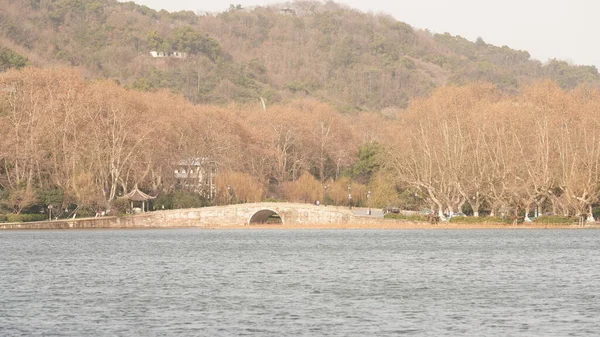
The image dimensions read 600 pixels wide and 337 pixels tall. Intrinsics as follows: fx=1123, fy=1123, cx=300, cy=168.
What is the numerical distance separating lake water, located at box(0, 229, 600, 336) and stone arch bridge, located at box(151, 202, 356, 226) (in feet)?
62.0

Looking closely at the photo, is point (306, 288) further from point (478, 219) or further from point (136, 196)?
point (136, 196)

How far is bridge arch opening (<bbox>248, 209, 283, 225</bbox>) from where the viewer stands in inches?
4362

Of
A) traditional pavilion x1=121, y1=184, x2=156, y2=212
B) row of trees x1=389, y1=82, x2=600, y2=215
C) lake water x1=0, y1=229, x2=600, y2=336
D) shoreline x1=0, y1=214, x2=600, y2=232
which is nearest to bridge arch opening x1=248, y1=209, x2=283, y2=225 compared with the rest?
shoreline x1=0, y1=214, x2=600, y2=232

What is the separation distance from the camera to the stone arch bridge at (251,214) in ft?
340

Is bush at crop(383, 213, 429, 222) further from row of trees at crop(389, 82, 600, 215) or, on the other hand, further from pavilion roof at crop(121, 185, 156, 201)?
pavilion roof at crop(121, 185, 156, 201)

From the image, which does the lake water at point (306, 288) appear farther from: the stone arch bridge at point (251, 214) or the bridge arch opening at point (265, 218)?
the bridge arch opening at point (265, 218)

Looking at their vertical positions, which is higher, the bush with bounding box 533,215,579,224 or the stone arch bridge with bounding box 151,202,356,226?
the stone arch bridge with bounding box 151,202,356,226

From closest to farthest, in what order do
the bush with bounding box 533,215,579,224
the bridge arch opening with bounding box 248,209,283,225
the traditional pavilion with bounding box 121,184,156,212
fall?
1. the bush with bounding box 533,215,579,224
2. the traditional pavilion with bounding box 121,184,156,212
3. the bridge arch opening with bounding box 248,209,283,225

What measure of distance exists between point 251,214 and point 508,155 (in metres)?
26.0

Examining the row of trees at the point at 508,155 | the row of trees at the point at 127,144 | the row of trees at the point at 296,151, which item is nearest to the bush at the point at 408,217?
the row of trees at the point at 296,151

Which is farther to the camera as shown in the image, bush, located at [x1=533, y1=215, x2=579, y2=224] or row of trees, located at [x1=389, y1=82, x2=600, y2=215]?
bush, located at [x1=533, y1=215, x2=579, y2=224]

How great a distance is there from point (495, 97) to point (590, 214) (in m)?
40.3

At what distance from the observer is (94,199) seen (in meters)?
104

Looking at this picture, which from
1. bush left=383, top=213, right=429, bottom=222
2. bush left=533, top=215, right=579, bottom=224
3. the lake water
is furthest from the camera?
bush left=383, top=213, right=429, bottom=222
